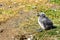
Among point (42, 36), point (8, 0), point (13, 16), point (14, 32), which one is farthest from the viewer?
point (8, 0)

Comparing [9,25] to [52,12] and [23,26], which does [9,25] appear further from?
[52,12]

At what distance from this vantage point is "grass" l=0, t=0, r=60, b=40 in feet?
27.9

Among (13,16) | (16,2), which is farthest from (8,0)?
(13,16)

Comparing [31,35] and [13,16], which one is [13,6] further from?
[31,35]

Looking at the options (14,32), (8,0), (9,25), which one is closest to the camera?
(14,32)

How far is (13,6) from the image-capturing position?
12.3m

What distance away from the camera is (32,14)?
1100cm

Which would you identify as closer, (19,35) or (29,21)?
(19,35)

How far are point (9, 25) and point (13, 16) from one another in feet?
3.06

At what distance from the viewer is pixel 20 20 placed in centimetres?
1035

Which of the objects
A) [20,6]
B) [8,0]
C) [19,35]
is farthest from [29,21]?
[8,0]

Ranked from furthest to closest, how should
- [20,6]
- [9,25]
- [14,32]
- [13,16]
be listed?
[20,6] < [13,16] < [9,25] < [14,32]

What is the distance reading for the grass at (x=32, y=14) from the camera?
850cm

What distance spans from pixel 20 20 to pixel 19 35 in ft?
4.83
